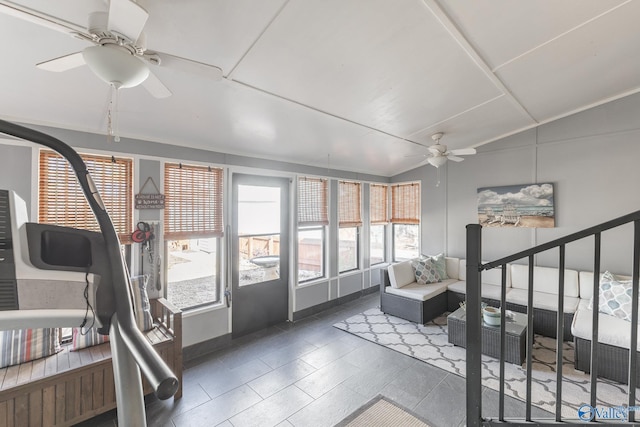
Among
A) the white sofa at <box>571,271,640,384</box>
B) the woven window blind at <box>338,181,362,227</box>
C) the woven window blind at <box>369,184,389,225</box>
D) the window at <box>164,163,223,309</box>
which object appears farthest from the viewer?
the woven window blind at <box>369,184,389,225</box>

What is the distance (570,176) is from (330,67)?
153 inches

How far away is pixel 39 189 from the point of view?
2.28 m

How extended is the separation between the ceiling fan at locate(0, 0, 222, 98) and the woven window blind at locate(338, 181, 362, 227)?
373 centimetres

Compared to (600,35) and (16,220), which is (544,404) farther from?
(16,220)

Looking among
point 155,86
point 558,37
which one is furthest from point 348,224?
point 155,86

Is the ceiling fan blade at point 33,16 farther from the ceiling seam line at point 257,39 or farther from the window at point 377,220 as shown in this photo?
the window at point 377,220

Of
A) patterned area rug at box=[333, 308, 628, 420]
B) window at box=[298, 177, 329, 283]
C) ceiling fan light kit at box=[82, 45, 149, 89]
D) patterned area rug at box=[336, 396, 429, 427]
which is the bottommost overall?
patterned area rug at box=[336, 396, 429, 427]

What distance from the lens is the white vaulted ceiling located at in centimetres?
159

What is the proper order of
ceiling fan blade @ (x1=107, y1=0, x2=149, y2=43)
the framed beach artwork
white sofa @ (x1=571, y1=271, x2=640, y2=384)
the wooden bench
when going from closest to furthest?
ceiling fan blade @ (x1=107, y1=0, x2=149, y2=43) → the wooden bench → white sofa @ (x1=571, y1=271, x2=640, y2=384) → the framed beach artwork

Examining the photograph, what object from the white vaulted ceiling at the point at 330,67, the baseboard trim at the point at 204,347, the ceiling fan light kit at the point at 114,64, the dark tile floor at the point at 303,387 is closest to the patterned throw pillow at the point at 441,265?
the dark tile floor at the point at 303,387

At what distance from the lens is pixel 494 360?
10.1 feet

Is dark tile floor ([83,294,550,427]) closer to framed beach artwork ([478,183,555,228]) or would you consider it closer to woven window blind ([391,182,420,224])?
framed beach artwork ([478,183,555,228])

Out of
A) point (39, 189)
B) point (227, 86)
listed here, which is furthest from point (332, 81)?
point (39, 189)

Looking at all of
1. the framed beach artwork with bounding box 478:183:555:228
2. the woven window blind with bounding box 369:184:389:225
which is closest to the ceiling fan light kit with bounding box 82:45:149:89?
the woven window blind with bounding box 369:184:389:225
